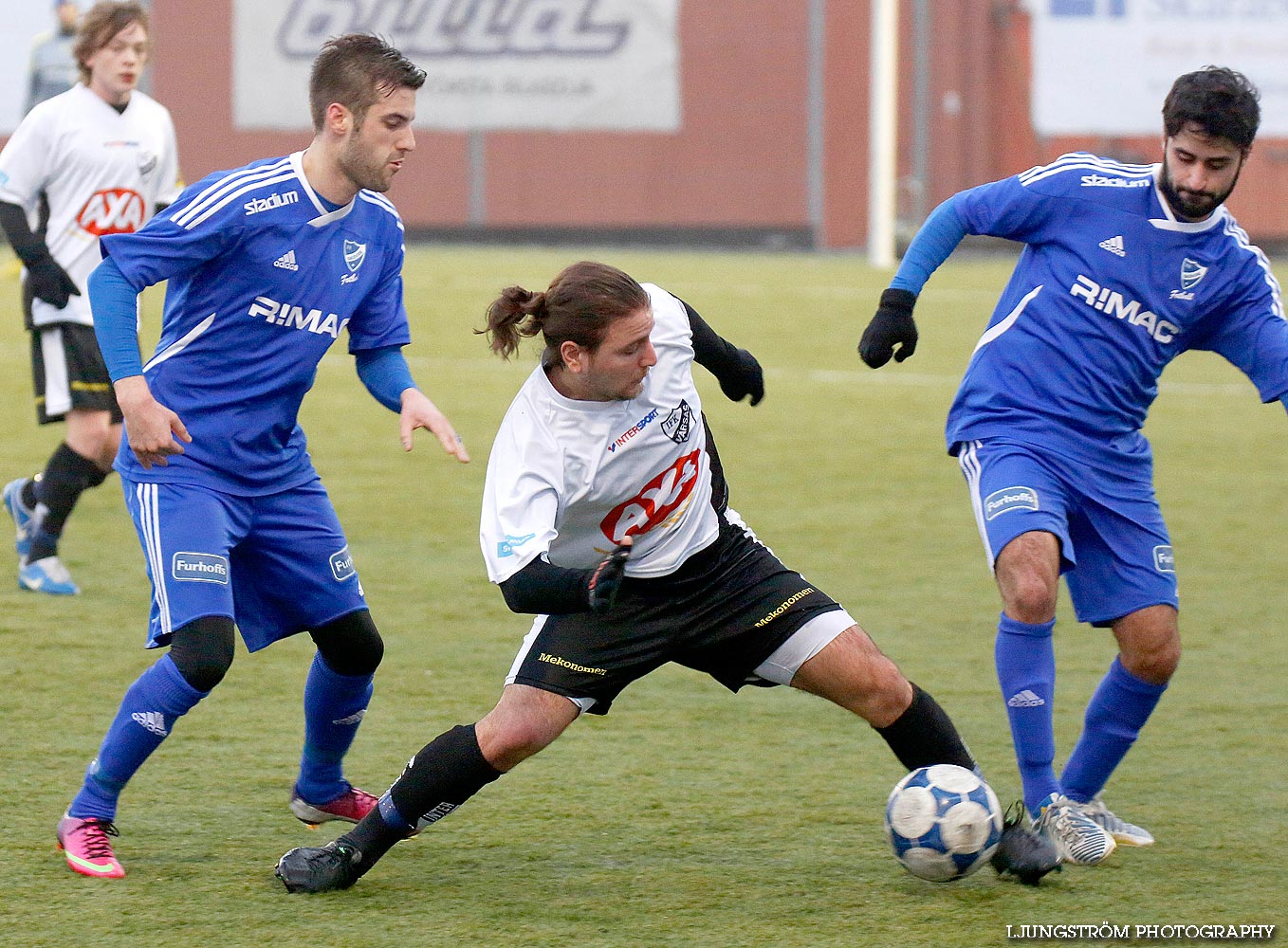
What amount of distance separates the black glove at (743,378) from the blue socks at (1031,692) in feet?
2.69

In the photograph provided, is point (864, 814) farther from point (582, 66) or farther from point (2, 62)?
point (2, 62)

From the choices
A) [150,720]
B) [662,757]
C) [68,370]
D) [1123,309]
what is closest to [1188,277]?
[1123,309]

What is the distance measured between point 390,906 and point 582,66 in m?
19.9

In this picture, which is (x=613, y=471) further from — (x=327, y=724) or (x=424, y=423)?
(x=327, y=724)

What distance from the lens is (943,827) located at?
3.90 meters

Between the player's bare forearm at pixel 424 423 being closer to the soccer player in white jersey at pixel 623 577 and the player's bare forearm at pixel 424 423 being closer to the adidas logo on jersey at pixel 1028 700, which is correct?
the soccer player in white jersey at pixel 623 577

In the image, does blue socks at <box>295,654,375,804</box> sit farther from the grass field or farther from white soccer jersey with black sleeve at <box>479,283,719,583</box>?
white soccer jersey with black sleeve at <box>479,283,719,583</box>

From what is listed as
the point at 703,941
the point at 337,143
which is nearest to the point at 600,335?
the point at 337,143

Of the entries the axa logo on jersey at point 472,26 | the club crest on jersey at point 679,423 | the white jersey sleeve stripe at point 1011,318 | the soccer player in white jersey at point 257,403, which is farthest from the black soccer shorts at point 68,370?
the axa logo on jersey at point 472,26

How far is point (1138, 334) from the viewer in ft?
14.6

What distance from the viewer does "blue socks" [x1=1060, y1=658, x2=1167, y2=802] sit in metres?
4.49

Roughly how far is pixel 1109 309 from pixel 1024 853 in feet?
4.45

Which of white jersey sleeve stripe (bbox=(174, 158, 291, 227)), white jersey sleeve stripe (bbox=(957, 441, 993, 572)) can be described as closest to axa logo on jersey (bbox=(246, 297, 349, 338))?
white jersey sleeve stripe (bbox=(174, 158, 291, 227))

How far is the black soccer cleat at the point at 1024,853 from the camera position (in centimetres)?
404
